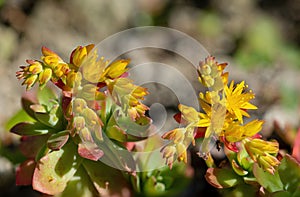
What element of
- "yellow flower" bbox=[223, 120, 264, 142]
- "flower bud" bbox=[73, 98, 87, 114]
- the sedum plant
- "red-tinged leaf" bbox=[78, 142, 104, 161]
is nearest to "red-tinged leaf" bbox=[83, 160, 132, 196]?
the sedum plant

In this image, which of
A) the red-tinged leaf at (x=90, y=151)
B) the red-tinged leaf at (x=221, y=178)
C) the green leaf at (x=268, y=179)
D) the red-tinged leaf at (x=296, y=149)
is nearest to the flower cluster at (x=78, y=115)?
the red-tinged leaf at (x=90, y=151)

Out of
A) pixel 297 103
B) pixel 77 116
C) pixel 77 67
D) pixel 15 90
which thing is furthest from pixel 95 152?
pixel 297 103

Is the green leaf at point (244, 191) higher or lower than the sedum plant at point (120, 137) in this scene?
lower

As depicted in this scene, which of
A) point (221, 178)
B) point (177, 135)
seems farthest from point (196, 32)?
point (177, 135)

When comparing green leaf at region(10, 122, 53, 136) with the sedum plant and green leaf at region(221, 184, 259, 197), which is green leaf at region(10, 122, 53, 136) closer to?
the sedum plant

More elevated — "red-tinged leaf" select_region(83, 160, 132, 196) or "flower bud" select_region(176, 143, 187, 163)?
"flower bud" select_region(176, 143, 187, 163)

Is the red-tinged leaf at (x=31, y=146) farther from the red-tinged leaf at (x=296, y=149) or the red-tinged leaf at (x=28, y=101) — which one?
the red-tinged leaf at (x=296, y=149)

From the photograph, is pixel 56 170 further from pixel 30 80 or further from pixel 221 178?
pixel 221 178

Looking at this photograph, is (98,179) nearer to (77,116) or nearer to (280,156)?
(77,116)
